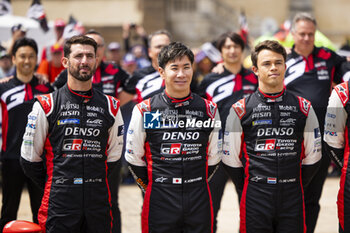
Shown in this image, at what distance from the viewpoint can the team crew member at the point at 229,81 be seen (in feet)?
20.3

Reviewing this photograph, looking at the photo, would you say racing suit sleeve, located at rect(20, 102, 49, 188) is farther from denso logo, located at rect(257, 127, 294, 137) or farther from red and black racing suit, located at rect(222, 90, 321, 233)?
denso logo, located at rect(257, 127, 294, 137)

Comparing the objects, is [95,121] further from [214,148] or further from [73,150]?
[214,148]

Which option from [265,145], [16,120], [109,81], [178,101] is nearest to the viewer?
[178,101]

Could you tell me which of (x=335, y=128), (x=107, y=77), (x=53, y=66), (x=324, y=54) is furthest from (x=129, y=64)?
(x=335, y=128)

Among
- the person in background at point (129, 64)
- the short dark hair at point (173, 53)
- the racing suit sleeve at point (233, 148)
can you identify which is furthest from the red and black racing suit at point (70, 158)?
the person in background at point (129, 64)

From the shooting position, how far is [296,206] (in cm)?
461

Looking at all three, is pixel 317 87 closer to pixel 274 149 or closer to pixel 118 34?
pixel 274 149

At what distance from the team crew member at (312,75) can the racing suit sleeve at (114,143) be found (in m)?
2.21

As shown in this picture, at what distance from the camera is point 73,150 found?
14.8ft

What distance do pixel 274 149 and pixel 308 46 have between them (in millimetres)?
1900

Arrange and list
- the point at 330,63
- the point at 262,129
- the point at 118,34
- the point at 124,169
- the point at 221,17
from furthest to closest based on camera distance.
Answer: the point at 221,17 < the point at 118,34 < the point at 124,169 < the point at 330,63 < the point at 262,129

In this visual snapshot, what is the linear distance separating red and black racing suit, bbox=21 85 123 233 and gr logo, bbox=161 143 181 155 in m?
0.56

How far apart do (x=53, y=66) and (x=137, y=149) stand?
4.40 m

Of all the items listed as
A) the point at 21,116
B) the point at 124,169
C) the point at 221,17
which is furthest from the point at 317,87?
the point at 221,17
